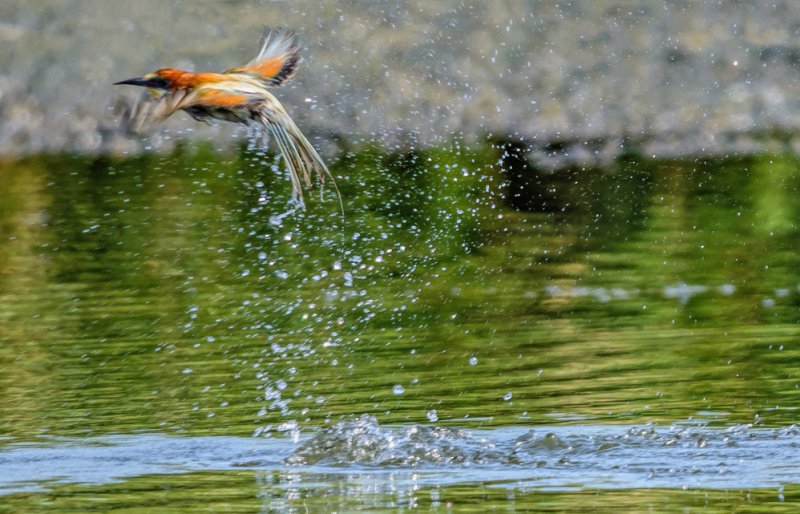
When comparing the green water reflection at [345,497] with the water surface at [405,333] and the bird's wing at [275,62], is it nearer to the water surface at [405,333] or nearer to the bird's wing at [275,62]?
the water surface at [405,333]

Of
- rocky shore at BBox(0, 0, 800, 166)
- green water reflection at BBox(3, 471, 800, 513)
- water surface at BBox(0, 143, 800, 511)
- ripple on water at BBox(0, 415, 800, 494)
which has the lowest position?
green water reflection at BBox(3, 471, 800, 513)

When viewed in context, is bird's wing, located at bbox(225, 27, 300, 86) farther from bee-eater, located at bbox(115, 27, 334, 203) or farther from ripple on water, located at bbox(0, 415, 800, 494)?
ripple on water, located at bbox(0, 415, 800, 494)

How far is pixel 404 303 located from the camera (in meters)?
12.6

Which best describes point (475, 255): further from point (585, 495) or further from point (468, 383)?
point (585, 495)

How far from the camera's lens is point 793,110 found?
3055 centimetres

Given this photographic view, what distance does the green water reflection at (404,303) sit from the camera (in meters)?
9.06

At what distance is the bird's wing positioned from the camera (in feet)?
24.5

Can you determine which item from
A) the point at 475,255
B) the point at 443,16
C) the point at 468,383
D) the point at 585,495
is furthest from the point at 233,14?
the point at 585,495

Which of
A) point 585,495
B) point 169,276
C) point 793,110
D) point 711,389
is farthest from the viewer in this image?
point 793,110

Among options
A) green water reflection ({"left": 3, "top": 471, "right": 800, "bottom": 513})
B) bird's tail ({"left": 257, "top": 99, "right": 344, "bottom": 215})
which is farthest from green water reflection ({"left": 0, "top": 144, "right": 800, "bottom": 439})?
bird's tail ({"left": 257, "top": 99, "right": 344, "bottom": 215})

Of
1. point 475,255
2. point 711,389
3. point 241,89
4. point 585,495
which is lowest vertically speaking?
point 585,495

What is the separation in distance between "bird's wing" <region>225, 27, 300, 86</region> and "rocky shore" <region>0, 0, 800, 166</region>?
22733 mm

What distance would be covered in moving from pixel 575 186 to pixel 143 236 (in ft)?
20.5

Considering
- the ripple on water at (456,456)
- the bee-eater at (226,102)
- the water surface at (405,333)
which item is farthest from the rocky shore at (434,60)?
the bee-eater at (226,102)
